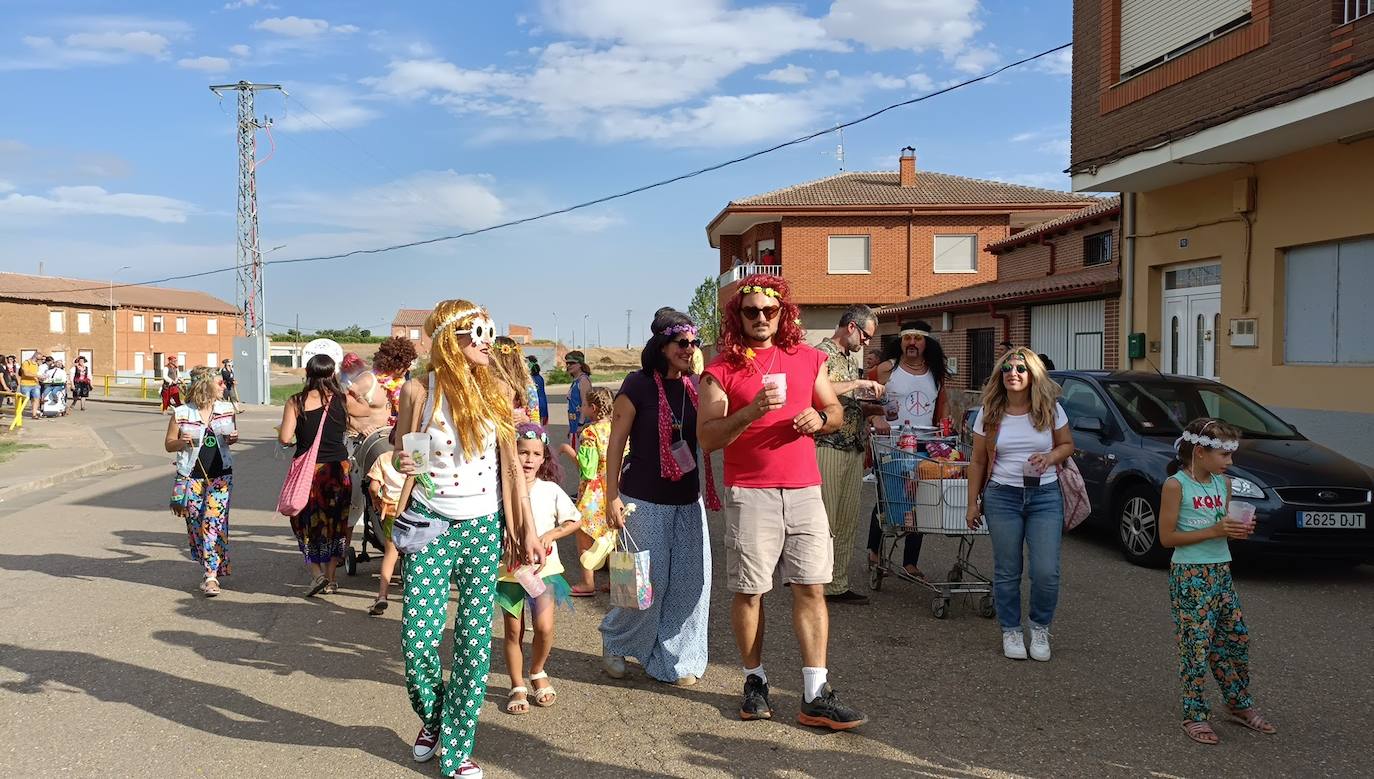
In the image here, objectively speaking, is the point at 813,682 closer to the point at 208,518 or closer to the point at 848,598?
the point at 848,598

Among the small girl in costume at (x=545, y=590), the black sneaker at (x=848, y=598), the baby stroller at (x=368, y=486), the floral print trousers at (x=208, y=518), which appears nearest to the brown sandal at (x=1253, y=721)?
the black sneaker at (x=848, y=598)

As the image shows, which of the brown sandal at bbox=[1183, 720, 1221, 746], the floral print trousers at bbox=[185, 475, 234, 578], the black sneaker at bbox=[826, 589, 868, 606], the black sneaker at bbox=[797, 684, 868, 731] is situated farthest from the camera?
the floral print trousers at bbox=[185, 475, 234, 578]

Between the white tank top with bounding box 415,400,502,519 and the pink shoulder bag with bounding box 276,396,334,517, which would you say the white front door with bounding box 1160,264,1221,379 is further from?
the white tank top with bounding box 415,400,502,519

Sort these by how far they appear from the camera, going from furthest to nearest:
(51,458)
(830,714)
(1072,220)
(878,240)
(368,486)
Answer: (878,240), (1072,220), (51,458), (368,486), (830,714)

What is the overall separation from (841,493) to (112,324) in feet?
251

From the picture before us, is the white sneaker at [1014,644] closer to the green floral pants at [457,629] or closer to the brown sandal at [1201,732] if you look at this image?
the brown sandal at [1201,732]

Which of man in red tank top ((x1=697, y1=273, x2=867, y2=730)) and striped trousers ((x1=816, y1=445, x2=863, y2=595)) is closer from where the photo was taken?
man in red tank top ((x1=697, y1=273, x2=867, y2=730))

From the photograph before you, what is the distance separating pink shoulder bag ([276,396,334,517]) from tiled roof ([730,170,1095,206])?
3259 centimetres

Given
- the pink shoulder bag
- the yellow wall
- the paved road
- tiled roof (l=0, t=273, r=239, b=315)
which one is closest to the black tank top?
the pink shoulder bag

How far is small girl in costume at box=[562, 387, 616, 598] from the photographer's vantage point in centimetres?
665

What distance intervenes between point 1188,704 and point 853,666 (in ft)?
5.35

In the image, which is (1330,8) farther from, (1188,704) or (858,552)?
(1188,704)

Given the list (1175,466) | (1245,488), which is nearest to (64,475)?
(1175,466)

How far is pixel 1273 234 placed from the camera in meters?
13.2
